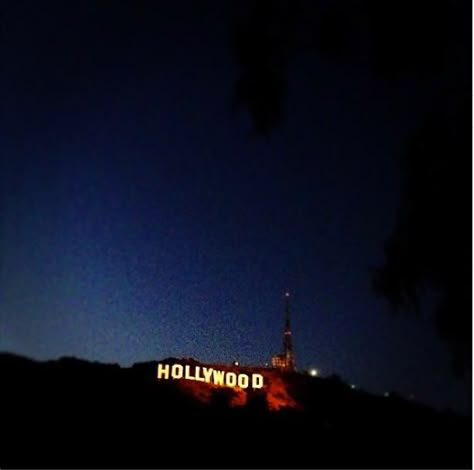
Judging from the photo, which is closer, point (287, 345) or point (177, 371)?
point (177, 371)

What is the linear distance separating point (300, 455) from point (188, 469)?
1545 millimetres

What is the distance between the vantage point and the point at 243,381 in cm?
2953

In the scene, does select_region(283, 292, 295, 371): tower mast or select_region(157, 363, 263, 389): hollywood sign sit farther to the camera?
select_region(283, 292, 295, 371): tower mast

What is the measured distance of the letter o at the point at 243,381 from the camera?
29250 millimetres

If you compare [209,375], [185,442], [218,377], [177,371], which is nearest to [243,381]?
[218,377]

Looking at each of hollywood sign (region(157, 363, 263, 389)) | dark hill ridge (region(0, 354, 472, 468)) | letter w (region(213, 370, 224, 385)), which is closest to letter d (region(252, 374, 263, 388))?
hollywood sign (region(157, 363, 263, 389))

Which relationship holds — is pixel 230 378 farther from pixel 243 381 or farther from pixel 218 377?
pixel 243 381

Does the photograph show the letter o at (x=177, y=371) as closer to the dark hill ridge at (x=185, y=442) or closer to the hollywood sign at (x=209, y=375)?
the hollywood sign at (x=209, y=375)

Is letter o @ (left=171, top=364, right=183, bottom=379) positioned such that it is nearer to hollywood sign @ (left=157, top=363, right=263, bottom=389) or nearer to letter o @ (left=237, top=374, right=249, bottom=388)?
hollywood sign @ (left=157, top=363, right=263, bottom=389)

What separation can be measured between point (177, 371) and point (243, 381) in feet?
15.6

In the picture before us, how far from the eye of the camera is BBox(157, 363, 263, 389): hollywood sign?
86.4 feet

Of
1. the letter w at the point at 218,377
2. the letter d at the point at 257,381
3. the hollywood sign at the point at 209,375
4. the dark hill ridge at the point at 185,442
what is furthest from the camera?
the letter d at the point at 257,381

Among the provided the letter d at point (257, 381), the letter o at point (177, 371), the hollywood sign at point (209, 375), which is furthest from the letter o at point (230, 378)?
the letter o at point (177, 371)

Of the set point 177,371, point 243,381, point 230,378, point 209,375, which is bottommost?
point 243,381
